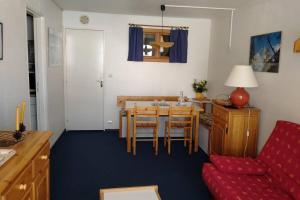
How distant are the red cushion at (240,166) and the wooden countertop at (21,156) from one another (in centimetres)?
177

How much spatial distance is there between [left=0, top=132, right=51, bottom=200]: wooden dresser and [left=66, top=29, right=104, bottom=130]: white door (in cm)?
332

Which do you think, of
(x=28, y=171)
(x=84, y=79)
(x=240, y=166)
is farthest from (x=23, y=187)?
(x=84, y=79)

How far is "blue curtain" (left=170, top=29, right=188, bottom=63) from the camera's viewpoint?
5418 mm

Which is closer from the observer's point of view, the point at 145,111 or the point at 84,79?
the point at 145,111

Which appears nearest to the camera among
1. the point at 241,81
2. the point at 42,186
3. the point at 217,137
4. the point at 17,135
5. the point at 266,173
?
the point at 17,135

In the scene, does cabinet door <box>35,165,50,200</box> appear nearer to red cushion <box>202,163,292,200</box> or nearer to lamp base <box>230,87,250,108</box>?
red cushion <box>202,163,292,200</box>

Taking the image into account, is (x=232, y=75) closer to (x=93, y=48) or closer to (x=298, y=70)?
(x=298, y=70)

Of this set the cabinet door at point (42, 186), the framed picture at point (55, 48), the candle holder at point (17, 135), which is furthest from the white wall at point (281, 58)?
the framed picture at point (55, 48)

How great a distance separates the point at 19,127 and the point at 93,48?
142 inches

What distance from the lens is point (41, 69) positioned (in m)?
3.95

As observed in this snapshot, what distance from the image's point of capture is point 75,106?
548 cm

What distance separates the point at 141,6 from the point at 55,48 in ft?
5.57

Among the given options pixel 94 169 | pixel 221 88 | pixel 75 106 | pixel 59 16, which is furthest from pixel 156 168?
pixel 59 16

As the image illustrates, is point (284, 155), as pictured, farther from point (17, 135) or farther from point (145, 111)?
point (17, 135)
